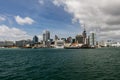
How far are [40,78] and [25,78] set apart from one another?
347cm

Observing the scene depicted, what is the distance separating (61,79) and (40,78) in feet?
16.3

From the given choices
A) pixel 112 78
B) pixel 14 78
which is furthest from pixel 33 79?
pixel 112 78

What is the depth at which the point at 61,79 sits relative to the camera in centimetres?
3641

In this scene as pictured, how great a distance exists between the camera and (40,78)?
124ft

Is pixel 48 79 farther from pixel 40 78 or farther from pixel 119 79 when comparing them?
pixel 119 79

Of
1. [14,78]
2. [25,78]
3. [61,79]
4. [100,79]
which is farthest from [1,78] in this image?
[100,79]

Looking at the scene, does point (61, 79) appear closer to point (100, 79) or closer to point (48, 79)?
point (48, 79)

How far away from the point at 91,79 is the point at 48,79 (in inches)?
372

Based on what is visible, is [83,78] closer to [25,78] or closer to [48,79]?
[48,79]

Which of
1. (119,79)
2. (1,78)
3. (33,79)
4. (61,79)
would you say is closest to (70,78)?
(61,79)

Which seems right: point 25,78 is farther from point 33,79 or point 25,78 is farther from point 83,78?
point 83,78

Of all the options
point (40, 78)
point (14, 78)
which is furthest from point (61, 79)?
point (14, 78)

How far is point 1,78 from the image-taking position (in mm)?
37656

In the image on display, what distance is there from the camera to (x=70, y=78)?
122ft
